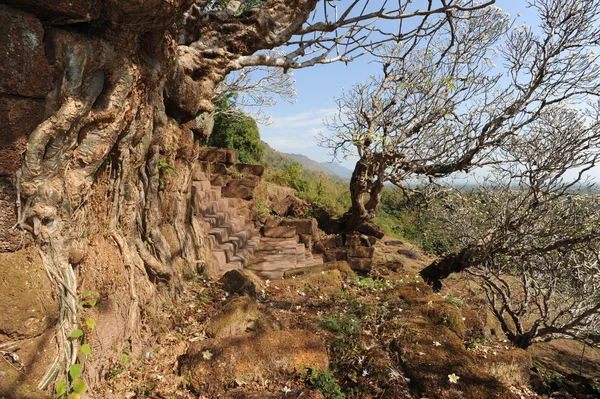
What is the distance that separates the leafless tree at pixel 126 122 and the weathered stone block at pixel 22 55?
78 millimetres

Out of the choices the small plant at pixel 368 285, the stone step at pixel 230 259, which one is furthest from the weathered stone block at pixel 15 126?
the small plant at pixel 368 285

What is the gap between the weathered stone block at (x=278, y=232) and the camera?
795cm

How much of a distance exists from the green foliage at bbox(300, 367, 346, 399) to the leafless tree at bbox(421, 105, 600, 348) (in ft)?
12.8

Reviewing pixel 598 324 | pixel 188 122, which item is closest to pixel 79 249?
pixel 188 122

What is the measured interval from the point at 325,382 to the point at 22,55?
8.11ft

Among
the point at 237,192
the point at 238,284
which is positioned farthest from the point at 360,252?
the point at 238,284

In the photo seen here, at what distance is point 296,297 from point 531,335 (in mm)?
3467

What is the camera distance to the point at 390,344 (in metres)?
2.78

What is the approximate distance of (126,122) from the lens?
229 centimetres

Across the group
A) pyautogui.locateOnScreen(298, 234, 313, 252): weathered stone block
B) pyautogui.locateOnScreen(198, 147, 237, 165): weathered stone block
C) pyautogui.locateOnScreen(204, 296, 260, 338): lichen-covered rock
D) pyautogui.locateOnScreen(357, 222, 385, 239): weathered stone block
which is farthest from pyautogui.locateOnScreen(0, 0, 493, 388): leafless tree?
pyautogui.locateOnScreen(357, 222, 385, 239): weathered stone block

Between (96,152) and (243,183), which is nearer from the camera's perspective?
(96,152)

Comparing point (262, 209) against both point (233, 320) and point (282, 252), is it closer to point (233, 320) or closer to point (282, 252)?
point (282, 252)

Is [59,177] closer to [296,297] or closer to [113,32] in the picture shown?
[113,32]

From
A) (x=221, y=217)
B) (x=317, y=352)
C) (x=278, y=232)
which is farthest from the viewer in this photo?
(x=278, y=232)
